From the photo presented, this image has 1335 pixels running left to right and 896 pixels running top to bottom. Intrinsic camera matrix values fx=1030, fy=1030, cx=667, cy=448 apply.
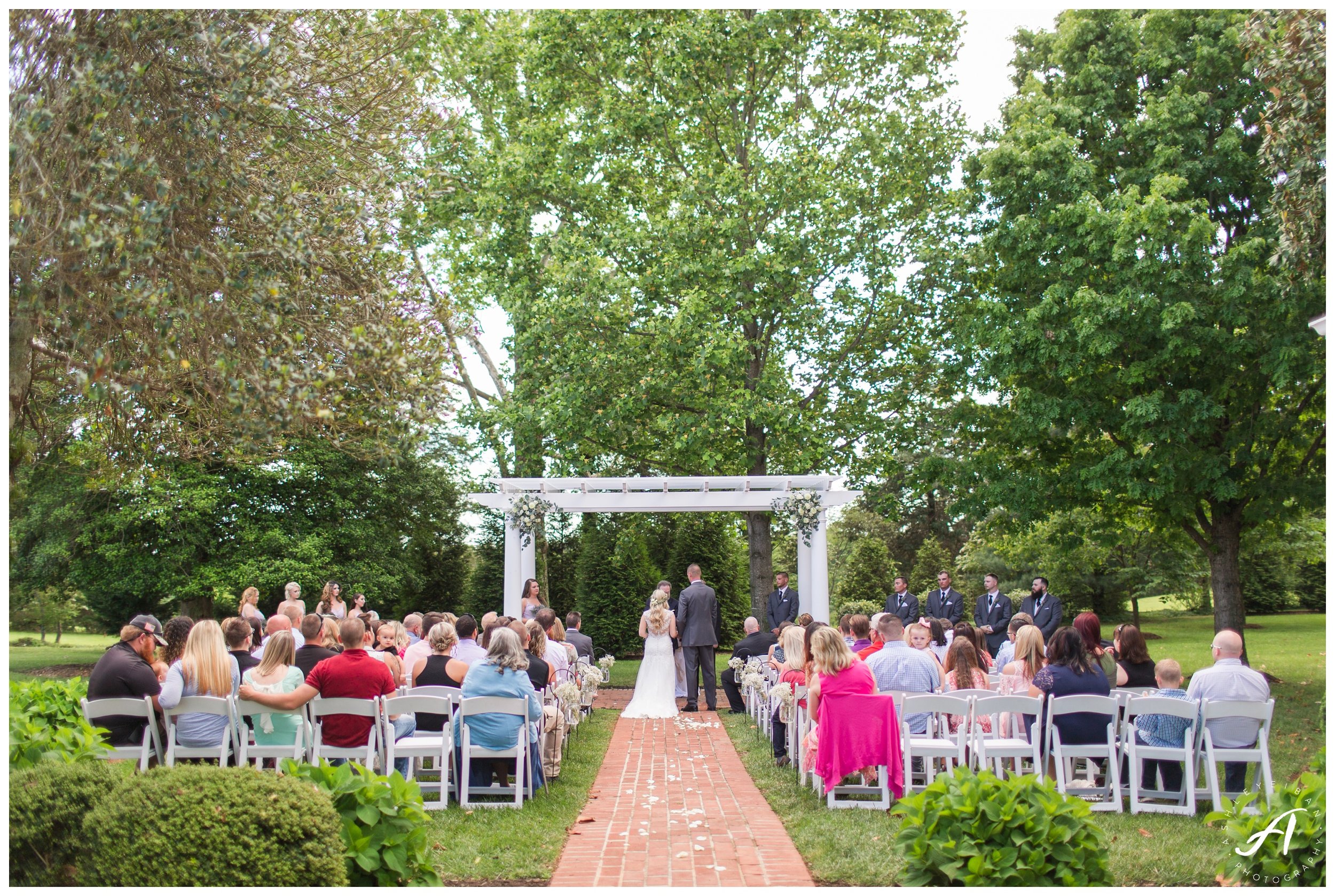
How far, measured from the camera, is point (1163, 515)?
1667 centimetres

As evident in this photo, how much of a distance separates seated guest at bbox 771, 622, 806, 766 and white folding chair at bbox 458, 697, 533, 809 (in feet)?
7.89

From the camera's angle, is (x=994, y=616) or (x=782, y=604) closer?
(x=994, y=616)

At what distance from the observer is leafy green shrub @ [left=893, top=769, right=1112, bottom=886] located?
4734 millimetres

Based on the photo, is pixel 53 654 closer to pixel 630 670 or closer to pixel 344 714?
pixel 630 670

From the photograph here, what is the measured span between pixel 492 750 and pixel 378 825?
2.93m

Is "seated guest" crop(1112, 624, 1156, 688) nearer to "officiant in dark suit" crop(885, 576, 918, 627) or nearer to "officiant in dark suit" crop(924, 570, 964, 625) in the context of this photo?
"officiant in dark suit" crop(924, 570, 964, 625)

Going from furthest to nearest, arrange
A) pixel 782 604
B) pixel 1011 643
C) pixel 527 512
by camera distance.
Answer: pixel 527 512, pixel 782 604, pixel 1011 643

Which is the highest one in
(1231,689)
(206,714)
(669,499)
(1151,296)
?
(1151,296)

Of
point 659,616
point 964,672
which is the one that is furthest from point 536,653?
point 659,616

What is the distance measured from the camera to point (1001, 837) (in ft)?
15.8

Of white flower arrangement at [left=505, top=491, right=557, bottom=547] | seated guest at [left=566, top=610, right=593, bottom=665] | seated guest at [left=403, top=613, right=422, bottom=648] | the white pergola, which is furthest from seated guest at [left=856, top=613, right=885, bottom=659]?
white flower arrangement at [left=505, top=491, right=557, bottom=547]

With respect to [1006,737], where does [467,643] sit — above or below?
above

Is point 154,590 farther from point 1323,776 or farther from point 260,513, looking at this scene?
point 1323,776

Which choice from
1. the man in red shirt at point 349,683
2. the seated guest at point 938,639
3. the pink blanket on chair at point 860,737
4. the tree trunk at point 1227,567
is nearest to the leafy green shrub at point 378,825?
the man in red shirt at point 349,683
